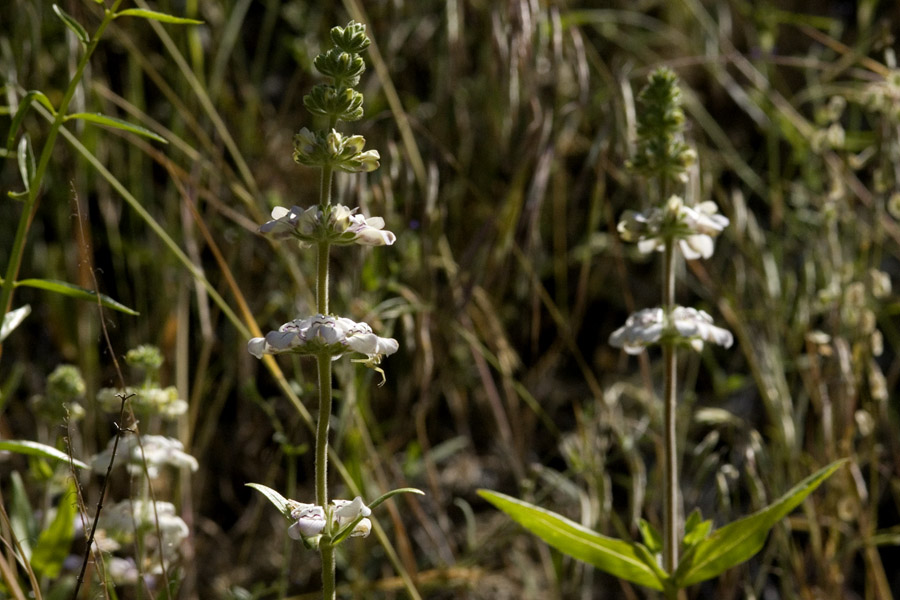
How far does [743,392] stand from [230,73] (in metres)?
2.10

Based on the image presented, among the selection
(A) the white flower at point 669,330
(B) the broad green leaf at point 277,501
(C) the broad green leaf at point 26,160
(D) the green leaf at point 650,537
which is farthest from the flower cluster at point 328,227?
(D) the green leaf at point 650,537

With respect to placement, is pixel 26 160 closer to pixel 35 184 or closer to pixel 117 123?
pixel 35 184

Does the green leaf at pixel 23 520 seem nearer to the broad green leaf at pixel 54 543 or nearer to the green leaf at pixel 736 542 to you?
the broad green leaf at pixel 54 543

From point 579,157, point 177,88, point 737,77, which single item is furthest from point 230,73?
point 737,77

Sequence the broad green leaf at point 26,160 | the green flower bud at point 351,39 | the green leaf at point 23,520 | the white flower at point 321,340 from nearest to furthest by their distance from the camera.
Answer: the white flower at point 321,340 < the green flower bud at point 351,39 < the broad green leaf at point 26,160 < the green leaf at point 23,520

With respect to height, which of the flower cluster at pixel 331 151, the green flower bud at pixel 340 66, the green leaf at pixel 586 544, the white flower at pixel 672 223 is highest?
the green flower bud at pixel 340 66

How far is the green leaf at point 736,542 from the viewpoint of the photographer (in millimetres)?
1627

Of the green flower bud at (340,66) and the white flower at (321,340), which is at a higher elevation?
the green flower bud at (340,66)

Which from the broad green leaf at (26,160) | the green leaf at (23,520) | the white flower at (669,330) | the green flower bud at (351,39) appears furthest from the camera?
the green leaf at (23,520)

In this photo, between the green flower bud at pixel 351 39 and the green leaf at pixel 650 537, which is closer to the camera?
the green flower bud at pixel 351 39

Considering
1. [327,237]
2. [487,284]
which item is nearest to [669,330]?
[327,237]

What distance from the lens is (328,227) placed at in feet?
4.13

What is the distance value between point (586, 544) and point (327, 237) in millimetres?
821

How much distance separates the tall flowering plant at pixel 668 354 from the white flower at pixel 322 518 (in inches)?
15.6
